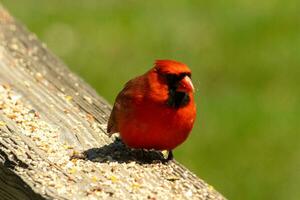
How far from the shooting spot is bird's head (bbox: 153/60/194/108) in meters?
4.17

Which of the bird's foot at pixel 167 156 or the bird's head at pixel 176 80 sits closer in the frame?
the bird's head at pixel 176 80

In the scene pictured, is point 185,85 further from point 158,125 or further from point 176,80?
point 158,125

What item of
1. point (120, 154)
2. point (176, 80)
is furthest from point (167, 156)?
point (176, 80)

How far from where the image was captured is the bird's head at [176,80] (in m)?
4.17

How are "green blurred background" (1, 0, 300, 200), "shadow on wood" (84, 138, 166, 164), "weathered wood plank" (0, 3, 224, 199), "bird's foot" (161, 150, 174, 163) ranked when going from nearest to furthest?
1. "weathered wood plank" (0, 3, 224, 199)
2. "shadow on wood" (84, 138, 166, 164)
3. "bird's foot" (161, 150, 174, 163)
4. "green blurred background" (1, 0, 300, 200)

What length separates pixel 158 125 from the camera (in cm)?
419

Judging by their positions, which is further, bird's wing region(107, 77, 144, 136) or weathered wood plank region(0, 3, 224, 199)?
bird's wing region(107, 77, 144, 136)

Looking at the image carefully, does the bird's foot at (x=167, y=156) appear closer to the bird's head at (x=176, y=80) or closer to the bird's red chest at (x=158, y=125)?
the bird's red chest at (x=158, y=125)

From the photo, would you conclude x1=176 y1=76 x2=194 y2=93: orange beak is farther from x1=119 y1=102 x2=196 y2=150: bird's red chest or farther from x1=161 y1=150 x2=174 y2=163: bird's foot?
x1=161 y1=150 x2=174 y2=163: bird's foot

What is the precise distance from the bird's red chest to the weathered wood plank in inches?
3.1

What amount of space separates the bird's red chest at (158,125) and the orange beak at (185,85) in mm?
84

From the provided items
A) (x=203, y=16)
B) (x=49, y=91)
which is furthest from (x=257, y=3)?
(x=49, y=91)

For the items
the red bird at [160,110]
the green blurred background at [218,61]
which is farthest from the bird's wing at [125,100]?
the green blurred background at [218,61]

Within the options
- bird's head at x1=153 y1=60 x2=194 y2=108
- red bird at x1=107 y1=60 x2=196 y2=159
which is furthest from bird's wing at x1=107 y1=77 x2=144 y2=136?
bird's head at x1=153 y1=60 x2=194 y2=108
